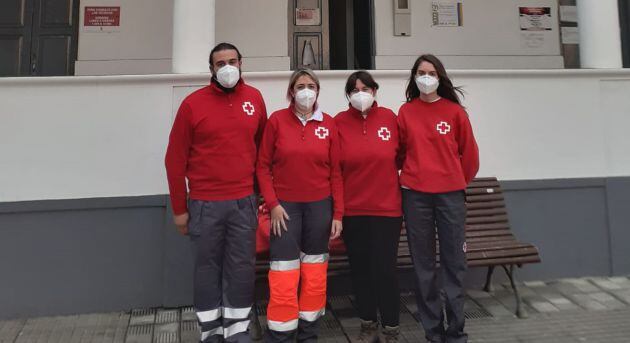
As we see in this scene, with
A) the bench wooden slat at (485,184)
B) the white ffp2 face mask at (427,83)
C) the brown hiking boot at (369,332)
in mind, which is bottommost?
the brown hiking boot at (369,332)

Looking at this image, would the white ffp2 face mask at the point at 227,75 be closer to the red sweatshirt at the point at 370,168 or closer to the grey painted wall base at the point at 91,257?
the red sweatshirt at the point at 370,168

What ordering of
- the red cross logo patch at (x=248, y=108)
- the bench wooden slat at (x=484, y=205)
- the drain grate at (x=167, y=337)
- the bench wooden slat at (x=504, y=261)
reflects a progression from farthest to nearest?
the bench wooden slat at (x=484, y=205), the bench wooden slat at (x=504, y=261), the drain grate at (x=167, y=337), the red cross logo patch at (x=248, y=108)

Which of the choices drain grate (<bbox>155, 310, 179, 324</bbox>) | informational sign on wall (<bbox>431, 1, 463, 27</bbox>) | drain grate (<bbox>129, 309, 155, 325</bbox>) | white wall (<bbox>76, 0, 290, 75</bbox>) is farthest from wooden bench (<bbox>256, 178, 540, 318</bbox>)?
white wall (<bbox>76, 0, 290, 75</bbox>)

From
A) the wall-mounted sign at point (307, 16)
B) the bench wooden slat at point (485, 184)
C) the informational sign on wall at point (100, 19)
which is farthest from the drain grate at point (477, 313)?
the informational sign on wall at point (100, 19)

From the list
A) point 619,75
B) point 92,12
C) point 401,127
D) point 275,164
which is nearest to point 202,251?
point 275,164

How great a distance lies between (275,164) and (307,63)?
13.7 feet

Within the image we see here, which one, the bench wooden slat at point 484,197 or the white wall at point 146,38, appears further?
the white wall at point 146,38

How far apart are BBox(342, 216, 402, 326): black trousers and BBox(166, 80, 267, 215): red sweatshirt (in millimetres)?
817

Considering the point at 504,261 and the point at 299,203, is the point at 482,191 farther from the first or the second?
the point at 299,203

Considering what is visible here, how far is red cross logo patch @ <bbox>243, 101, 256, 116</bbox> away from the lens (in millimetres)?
2680

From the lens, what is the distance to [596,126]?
14.4 feet

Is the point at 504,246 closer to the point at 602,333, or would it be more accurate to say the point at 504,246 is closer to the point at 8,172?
the point at 602,333

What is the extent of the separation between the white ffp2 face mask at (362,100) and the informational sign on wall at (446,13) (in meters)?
4.45

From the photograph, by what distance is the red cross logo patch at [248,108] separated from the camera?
268 centimetres
